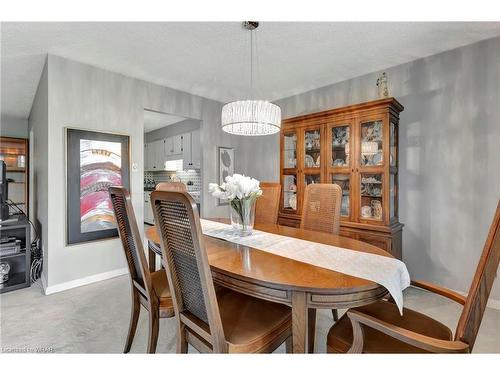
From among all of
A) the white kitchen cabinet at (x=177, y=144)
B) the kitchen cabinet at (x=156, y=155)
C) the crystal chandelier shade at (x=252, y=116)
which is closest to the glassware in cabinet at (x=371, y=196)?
the crystal chandelier shade at (x=252, y=116)

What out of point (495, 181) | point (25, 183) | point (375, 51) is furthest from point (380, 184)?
point (25, 183)

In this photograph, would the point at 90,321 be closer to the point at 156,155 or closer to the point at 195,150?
the point at 195,150

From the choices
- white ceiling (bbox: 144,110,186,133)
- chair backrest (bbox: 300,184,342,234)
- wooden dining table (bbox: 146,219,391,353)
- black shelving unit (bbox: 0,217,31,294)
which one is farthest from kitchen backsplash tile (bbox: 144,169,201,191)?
wooden dining table (bbox: 146,219,391,353)

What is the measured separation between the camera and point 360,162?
2789 mm

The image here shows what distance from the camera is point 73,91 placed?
2.76 meters

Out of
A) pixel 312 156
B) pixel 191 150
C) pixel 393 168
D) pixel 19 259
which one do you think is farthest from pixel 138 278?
pixel 191 150

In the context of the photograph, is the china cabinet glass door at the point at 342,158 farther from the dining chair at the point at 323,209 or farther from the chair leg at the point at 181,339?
the chair leg at the point at 181,339

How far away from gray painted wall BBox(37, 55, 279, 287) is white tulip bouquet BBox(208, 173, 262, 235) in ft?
6.25

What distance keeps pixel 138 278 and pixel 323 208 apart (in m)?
1.54

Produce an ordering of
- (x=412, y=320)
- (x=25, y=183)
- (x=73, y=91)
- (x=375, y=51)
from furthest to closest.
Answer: (x=25, y=183) < (x=73, y=91) < (x=375, y=51) < (x=412, y=320)

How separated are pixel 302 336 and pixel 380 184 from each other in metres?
2.08

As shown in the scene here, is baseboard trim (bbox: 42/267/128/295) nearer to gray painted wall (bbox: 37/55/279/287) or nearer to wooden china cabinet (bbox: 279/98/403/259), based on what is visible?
gray painted wall (bbox: 37/55/279/287)

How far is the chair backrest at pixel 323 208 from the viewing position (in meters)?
2.12
